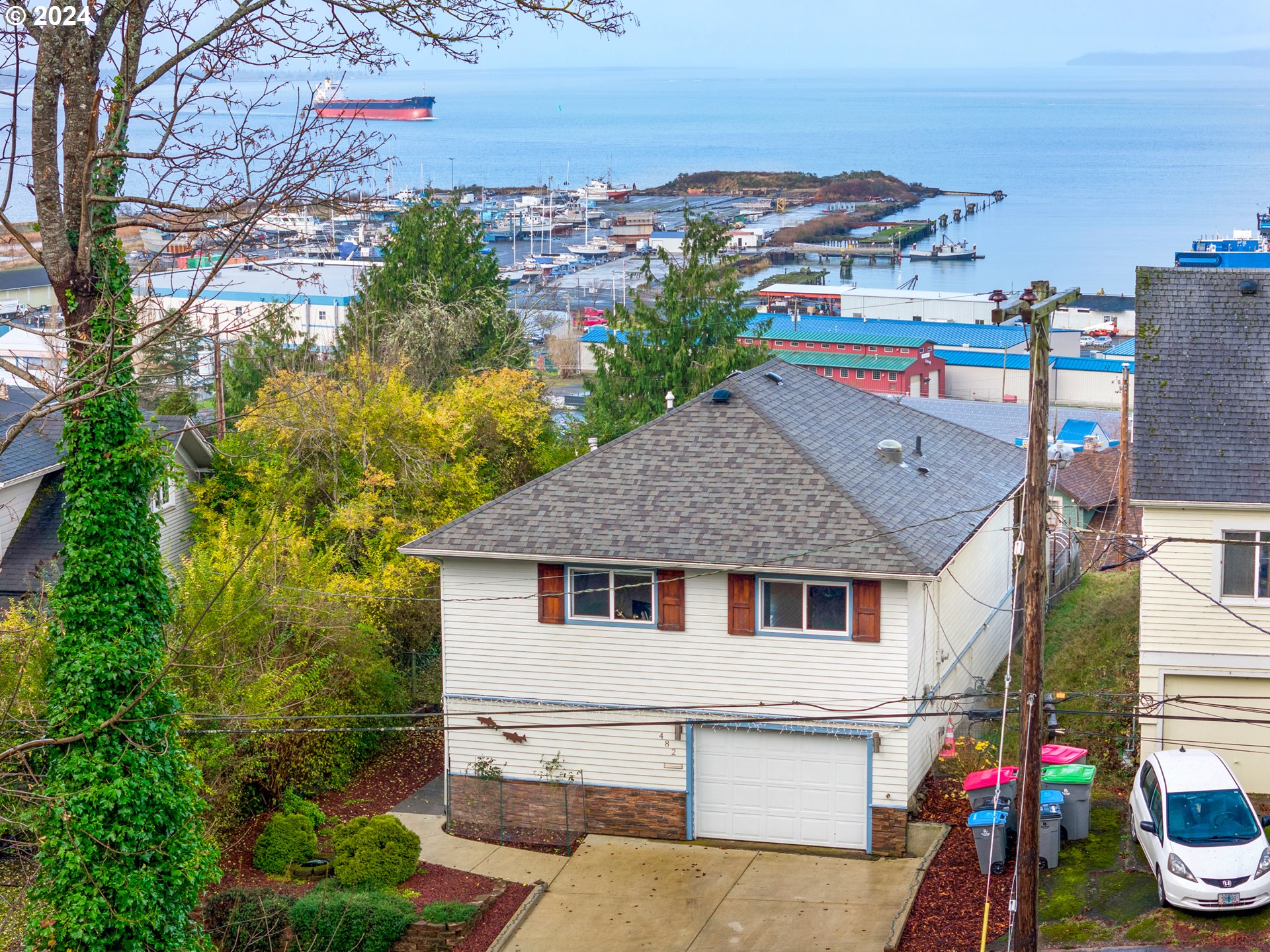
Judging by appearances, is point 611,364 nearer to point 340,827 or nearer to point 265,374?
point 265,374

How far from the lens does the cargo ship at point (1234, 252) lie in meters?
29.8

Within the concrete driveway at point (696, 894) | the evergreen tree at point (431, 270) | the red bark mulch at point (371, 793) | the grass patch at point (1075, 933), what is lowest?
the concrete driveway at point (696, 894)

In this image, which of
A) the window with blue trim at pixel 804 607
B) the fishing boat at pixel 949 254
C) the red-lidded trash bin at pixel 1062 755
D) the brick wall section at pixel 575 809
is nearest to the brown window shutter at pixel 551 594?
the brick wall section at pixel 575 809

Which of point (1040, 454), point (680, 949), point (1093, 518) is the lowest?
point (680, 949)

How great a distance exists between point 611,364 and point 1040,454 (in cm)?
2916

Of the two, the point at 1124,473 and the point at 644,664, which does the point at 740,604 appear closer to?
the point at 644,664

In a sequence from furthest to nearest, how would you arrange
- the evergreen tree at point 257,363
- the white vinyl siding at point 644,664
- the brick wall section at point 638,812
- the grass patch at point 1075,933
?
the evergreen tree at point 257,363 → the brick wall section at point 638,812 → the white vinyl siding at point 644,664 → the grass patch at point 1075,933

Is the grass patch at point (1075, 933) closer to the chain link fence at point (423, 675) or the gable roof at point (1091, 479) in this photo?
the chain link fence at point (423, 675)

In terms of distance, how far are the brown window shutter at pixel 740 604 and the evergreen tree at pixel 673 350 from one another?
1933 cm

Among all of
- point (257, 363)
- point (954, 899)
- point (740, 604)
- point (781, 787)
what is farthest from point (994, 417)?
point (954, 899)

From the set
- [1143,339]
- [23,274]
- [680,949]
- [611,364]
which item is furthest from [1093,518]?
[23,274]

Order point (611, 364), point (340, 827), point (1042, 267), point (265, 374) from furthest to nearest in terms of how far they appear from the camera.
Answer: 1. point (1042, 267)
2. point (265, 374)
3. point (611, 364)
4. point (340, 827)

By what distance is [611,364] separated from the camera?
43.9 meters

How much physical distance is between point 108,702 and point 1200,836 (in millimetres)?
14690
